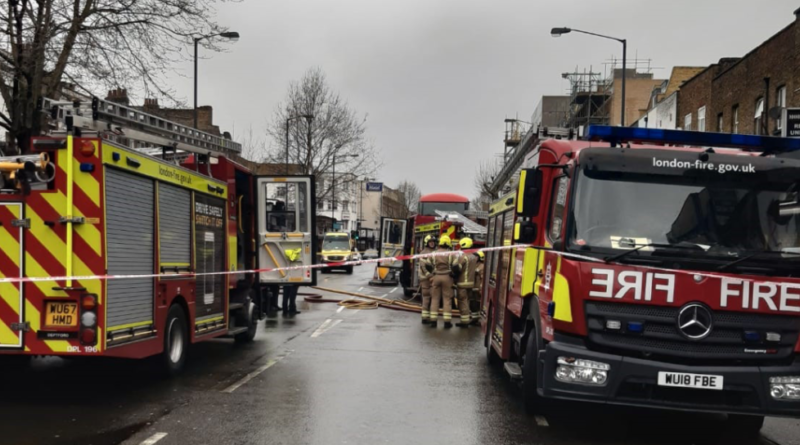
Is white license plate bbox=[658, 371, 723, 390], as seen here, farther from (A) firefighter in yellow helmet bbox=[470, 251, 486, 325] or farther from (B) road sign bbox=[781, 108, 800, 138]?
(A) firefighter in yellow helmet bbox=[470, 251, 486, 325]

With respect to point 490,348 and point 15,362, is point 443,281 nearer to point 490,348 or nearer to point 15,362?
point 490,348

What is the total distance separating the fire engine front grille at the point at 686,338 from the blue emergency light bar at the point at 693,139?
1.68m

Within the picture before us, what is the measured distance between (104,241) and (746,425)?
6580 millimetres

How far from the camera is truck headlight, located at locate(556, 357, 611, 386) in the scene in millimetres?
5578

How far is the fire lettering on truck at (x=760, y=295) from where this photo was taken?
554 centimetres

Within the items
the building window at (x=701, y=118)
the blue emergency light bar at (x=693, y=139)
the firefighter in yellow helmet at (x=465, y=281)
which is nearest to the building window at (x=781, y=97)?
the building window at (x=701, y=118)

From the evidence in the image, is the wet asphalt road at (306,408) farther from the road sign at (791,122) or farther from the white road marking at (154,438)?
the road sign at (791,122)

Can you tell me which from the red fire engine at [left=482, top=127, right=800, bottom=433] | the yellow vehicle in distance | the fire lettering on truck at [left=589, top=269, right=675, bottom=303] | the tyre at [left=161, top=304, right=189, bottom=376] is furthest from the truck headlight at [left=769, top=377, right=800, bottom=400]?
the yellow vehicle in distance

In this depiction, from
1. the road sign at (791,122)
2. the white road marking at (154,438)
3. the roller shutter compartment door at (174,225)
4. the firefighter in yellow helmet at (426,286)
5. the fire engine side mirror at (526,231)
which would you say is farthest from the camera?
the firefighter in yellow helmet at (426,286)

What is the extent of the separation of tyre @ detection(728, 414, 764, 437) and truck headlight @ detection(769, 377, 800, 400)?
1.31 metres

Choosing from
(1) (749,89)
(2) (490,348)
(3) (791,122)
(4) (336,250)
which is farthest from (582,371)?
(4) (336,250)

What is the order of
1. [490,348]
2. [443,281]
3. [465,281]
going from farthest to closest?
1. [465,281]
2. [443,281]
3. [490,348]

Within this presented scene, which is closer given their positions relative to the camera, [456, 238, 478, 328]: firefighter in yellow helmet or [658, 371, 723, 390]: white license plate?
[658, 371, 723, 390]: white license plate

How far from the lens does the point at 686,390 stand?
18.2ft
